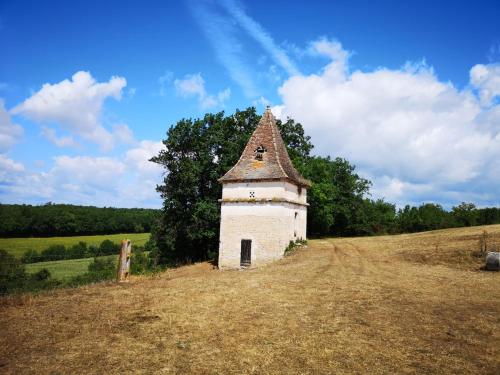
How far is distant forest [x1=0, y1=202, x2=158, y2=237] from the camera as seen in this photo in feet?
245

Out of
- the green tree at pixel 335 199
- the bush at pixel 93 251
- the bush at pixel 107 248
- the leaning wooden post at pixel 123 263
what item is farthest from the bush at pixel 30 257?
the leaning wooden post at pixel 123 263

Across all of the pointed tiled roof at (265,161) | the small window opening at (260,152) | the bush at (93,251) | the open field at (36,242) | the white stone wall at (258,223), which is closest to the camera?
the white stone wall at (258,223)

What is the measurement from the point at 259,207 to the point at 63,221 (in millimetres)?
70127

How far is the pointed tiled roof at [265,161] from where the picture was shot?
89.0ft

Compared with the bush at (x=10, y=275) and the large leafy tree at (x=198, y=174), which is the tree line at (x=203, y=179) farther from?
the bush at (x=10, y=275)

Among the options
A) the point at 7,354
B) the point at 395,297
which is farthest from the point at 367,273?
the point at 7,354

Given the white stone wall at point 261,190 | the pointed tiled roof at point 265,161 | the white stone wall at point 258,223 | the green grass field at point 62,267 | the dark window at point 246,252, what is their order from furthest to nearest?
the green grass field at point 62,267 < the pointed tiled roof at point 265,161 < the dark window at point 246,252 < the white stone wall at point 261,190 < the white stone wall at point 258,223

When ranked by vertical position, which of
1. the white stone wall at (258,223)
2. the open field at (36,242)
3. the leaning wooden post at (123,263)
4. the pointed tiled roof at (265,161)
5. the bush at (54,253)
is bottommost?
the bush at (54,253)

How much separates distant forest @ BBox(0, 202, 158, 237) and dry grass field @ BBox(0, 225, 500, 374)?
5574 centimetres

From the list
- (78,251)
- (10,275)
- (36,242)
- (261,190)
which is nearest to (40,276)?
(10,275)

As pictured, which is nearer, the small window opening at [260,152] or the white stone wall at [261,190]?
the white stone wall at [261,190]

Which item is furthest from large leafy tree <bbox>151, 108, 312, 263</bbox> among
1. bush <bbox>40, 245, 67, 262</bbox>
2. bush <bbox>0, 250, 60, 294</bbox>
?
bush <bbox>40, 245, 67, 262</bbox>

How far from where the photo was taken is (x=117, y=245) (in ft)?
248

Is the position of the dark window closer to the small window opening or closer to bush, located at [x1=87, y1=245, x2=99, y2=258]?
the small window opening
